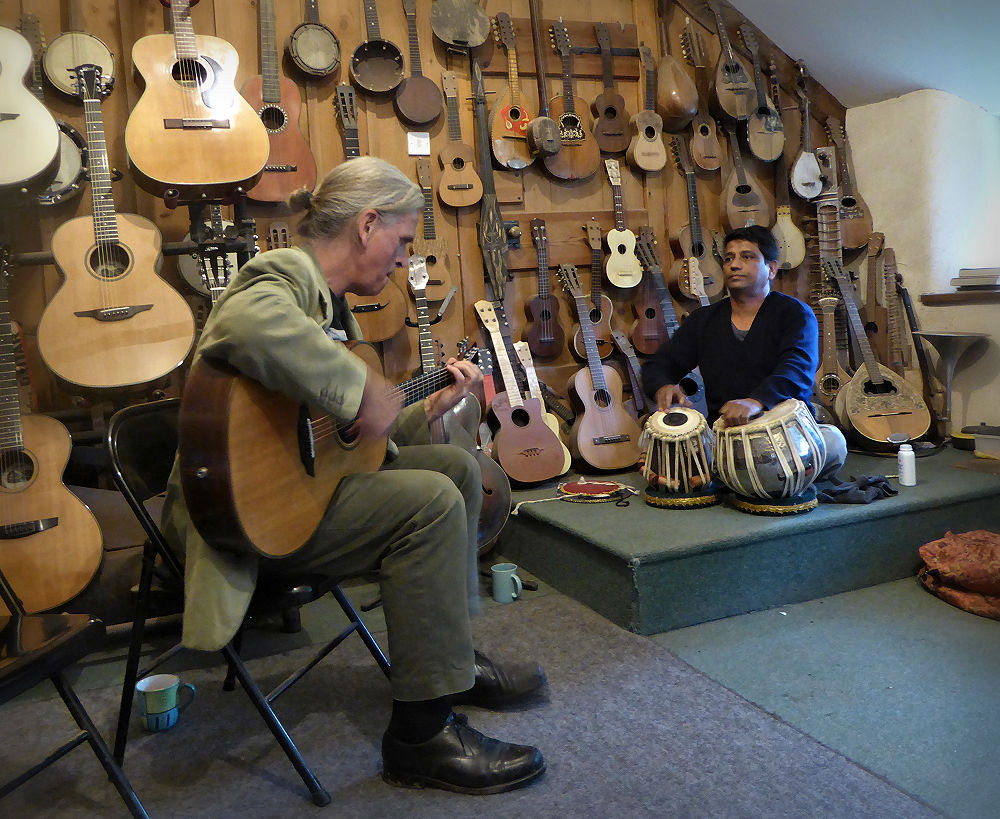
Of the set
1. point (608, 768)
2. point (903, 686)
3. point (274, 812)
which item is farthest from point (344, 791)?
point (903, 686)

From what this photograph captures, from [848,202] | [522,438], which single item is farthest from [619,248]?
[848,202]

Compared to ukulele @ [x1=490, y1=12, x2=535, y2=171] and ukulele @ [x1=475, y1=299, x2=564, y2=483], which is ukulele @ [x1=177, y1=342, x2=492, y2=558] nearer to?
ukulele @ [x1=475, y1=299, x2=564, y2=483]

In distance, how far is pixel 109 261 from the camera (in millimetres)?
2926

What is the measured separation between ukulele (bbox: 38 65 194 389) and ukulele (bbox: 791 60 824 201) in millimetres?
3402

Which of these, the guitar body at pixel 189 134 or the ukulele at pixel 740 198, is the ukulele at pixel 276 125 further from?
the ukulele at pixel 740 198

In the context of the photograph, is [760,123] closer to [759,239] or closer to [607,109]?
[607,109]

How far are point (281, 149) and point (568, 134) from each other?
148cm

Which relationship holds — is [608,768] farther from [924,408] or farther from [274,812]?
[924,408]

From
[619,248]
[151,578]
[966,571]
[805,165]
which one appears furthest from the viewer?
[805,165]

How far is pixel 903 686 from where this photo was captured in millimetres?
2176

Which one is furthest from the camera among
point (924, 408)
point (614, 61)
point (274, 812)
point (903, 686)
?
point (614, 61)

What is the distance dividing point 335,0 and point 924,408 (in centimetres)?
343

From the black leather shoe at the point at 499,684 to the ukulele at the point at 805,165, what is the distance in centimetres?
354

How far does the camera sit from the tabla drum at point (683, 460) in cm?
306
